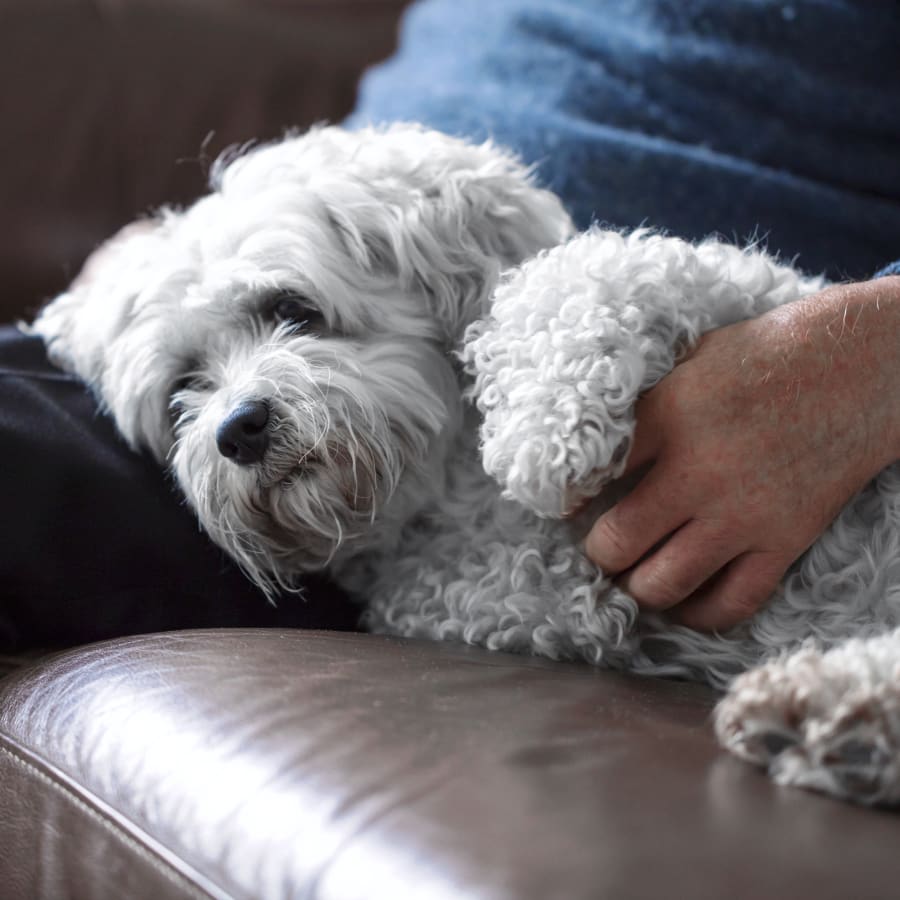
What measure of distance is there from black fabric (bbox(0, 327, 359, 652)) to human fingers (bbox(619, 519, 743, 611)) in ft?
1.37

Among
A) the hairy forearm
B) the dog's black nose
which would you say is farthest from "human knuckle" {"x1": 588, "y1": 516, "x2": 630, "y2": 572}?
the dog's black nose

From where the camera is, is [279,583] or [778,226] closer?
[279,583]

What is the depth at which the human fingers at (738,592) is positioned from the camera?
109 cm

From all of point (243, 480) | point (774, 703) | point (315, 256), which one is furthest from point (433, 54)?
point (774, 703)

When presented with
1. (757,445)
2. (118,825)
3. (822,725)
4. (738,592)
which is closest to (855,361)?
(757,445)

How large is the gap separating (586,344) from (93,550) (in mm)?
583

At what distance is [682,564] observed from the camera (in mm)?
1106

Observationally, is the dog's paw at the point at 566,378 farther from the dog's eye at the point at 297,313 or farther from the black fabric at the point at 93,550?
the black fabric at the point at 93,550

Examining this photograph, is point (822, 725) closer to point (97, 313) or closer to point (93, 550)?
point (93, 550)

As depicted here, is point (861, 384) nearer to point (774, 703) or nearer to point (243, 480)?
point (774, 703)

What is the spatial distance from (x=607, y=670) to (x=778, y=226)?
763 millimetres

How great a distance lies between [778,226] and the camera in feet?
5.19

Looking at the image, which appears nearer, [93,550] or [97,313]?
[93,550]

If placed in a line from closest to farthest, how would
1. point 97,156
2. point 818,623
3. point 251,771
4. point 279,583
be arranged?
point 251,771
point 818,623
point 279,583
point 97,156
